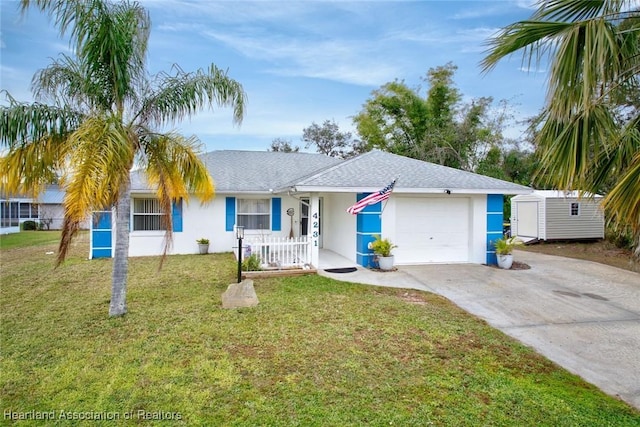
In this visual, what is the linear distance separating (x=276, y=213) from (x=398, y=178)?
528cm

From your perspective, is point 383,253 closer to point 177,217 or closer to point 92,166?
point 92,166

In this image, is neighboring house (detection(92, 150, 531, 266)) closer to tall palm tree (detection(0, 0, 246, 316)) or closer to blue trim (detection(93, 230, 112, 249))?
blue trim (detection(93, 230, 112, 249))

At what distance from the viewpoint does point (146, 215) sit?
13070 mm

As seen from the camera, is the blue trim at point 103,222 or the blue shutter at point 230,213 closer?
the blue trim at point 103,222

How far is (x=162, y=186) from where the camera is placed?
21.1 ft

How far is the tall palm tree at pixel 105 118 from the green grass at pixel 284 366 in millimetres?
1303

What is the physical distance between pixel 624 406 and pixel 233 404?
387 centimetres

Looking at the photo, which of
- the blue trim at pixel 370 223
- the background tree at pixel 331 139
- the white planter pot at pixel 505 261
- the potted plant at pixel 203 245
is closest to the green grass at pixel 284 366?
the blue trim at pixel 370 223

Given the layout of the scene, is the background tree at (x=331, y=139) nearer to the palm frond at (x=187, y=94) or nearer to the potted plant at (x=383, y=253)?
the potted plant at (x=383, y=253)

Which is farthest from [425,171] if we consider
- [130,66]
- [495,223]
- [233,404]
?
[233,404]

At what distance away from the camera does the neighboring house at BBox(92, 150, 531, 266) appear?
10.5 meters

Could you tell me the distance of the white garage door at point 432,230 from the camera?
11188mm

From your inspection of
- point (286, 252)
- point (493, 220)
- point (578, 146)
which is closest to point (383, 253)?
point (286, 252)

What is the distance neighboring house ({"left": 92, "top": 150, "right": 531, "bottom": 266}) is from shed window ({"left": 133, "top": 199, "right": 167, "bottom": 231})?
0.11ft
